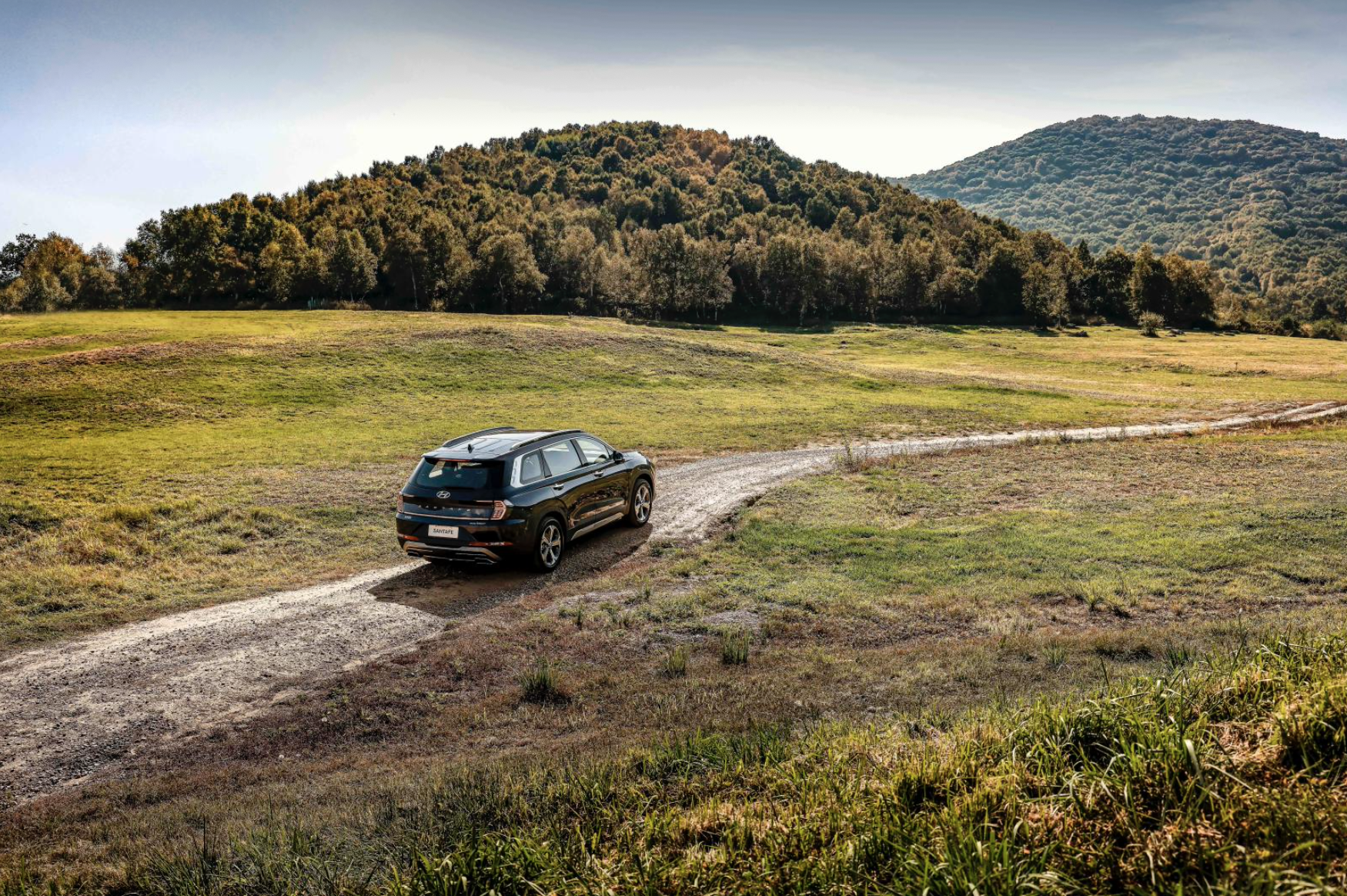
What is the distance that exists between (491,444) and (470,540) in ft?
6.20

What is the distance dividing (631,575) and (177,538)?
33.0 ft

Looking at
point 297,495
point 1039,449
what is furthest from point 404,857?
point 1039,449

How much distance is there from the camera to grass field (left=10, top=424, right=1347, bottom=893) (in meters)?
3.33

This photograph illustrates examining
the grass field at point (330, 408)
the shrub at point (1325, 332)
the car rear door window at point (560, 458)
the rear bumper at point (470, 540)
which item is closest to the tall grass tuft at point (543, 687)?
the rear bumper at point (470, 540)

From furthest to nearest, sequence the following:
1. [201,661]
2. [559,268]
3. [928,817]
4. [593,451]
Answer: [559,268]
[593,451]
[201,661]
[928,817]

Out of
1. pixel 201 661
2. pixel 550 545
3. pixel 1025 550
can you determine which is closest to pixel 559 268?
pixel 550 545

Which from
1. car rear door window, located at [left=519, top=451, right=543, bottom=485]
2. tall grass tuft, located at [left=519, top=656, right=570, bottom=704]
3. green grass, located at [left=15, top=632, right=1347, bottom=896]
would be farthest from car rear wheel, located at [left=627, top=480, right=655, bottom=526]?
green grass, located at [left=15, top=632, right=1347, bottom=896]

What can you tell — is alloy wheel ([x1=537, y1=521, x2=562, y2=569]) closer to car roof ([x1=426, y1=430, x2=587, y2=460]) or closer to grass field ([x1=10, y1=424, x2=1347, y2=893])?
grass field ([x1=10, y1=424, x2=1347, y2=893])

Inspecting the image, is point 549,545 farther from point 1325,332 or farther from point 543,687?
point 1325,332

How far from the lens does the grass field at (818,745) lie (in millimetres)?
3334

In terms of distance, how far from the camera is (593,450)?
15648 millimetres

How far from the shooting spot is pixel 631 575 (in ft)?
43.4

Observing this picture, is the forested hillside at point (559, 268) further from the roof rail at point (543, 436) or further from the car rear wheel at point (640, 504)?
the roof rail at point (543, 436)

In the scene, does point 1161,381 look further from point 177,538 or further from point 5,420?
point 5,420
